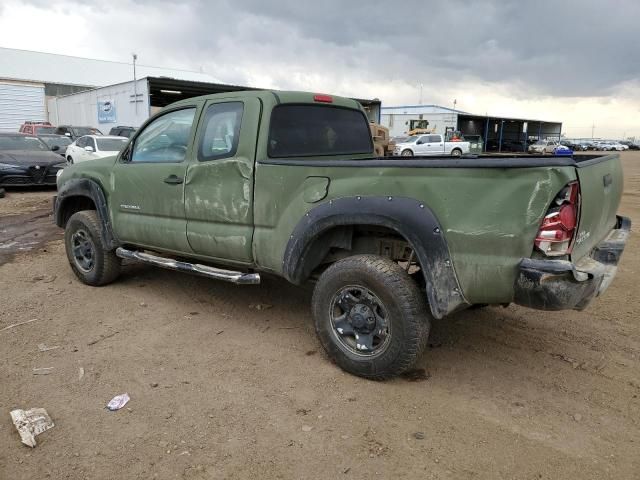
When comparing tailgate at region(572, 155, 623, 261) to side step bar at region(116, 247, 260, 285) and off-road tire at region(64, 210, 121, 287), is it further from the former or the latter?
off-road tire at region(64, 210, 121, 287)

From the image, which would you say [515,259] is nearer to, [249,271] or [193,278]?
[249,271]

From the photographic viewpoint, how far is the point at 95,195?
5.26 m

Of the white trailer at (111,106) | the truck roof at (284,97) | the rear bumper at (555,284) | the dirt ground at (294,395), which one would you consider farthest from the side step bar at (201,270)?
the white trailer at (111,106)

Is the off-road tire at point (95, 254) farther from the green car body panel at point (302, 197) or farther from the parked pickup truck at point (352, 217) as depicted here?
the green car body panel at point (302, 197)

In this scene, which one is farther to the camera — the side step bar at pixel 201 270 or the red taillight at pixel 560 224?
the side step bar at pixel 201 270

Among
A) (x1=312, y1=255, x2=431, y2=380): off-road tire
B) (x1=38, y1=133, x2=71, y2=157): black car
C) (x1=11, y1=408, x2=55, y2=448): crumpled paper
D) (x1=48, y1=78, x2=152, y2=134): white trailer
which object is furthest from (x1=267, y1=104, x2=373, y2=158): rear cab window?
(x1=38, y1=133, x2=71, y2=157): black car

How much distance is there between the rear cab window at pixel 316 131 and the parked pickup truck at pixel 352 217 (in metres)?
0.01

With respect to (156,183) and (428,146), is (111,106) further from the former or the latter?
(156,183)

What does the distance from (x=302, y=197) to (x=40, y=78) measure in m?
50.5

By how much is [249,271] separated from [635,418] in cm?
287

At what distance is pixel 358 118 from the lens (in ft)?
16.5

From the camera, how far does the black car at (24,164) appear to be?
43.8ft

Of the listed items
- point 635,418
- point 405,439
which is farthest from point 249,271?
point 635,418

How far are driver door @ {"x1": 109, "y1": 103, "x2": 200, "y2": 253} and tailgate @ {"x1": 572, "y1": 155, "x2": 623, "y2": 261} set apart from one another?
2.97 meters
